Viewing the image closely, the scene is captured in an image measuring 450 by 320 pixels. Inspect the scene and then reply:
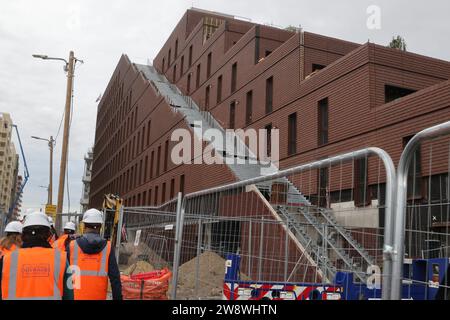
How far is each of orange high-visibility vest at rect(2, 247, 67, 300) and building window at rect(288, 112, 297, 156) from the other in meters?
20.0

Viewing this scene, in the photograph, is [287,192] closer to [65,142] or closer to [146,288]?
[146,288]

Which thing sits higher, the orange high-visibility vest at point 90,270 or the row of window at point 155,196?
the row of window at point 155,196

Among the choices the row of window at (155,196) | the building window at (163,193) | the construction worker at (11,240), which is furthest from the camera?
the building window at (163,193)

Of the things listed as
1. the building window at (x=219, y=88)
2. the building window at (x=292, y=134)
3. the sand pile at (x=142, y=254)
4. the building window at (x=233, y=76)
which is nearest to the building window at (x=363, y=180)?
the sand pile at (x=142, y=254)

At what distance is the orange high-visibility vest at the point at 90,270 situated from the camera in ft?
16.1

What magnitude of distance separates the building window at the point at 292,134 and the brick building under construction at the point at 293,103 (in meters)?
0.05

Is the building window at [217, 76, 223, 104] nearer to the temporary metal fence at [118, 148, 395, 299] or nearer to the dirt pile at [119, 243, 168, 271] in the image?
the dirt pile at [119, 243, 168, 271]

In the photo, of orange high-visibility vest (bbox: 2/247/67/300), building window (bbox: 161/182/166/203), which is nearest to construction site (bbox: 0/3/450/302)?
orange high-visibility vest (bbox: 2/247/67/300)

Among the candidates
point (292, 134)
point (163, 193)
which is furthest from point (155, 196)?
point (292, 134)

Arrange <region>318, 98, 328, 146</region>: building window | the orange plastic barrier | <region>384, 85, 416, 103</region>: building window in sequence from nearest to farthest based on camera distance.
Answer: the orange plastic barrier < <region>384, 85, 416, 103</region>: building window < <region>318, 98, 328, 146</region>: building window

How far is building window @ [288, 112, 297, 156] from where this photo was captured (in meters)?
23.6

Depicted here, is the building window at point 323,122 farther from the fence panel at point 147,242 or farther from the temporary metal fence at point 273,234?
the temporary metal fence at point 273,234

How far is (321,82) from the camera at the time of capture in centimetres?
2159

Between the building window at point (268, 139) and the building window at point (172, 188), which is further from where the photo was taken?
the building window at point (172, 188)
